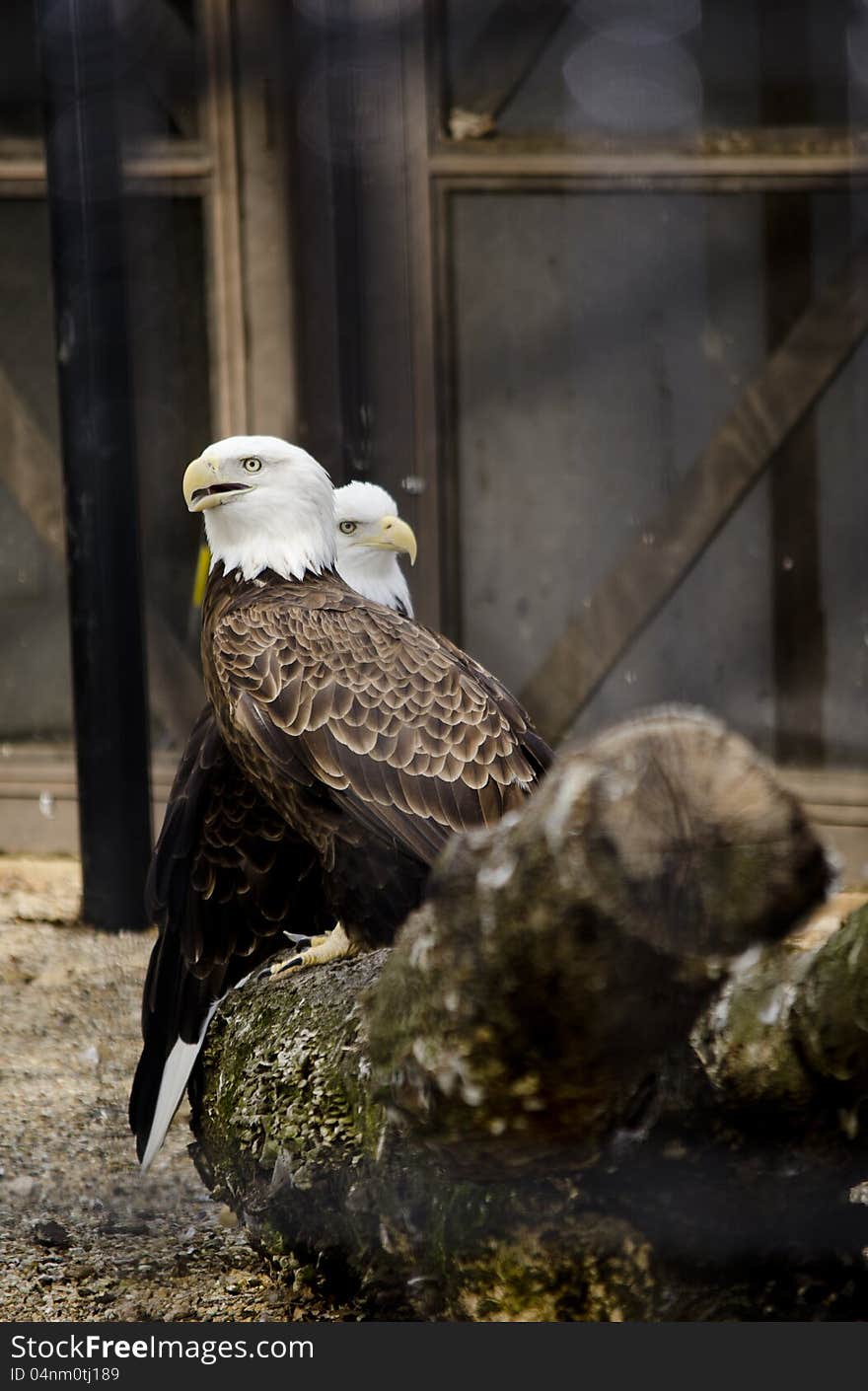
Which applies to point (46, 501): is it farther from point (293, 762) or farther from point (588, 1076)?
point (588, 1076)

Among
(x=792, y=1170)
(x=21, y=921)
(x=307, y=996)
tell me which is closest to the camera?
(x=792, y=1170)

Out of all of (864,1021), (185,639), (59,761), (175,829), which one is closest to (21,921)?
(59,761)

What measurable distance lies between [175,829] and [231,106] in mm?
Answer: 856

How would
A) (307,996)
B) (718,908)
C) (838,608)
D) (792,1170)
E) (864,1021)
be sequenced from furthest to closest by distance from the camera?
(838,608) → (307,996) → (792,1170) → (864,1021) → (718,908)

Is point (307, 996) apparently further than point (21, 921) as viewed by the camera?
No

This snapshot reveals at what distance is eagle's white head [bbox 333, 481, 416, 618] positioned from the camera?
4.14ft

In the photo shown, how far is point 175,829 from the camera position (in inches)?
44.3

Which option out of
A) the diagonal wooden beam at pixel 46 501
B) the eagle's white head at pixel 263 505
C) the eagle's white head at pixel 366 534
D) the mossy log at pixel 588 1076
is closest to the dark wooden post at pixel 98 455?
the diagonal wooden beam at pixel 46 501

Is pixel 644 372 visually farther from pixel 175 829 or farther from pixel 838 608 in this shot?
pixel 175 829

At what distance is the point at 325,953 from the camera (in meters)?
1.08

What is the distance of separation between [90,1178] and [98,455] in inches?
28.4

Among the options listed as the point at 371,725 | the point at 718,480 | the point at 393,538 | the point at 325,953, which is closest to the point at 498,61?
the point at 718,480

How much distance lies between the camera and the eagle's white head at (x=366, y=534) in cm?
126

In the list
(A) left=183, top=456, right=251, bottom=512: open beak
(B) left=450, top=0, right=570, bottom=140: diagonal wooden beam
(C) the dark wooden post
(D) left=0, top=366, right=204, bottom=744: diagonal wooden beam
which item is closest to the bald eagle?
(A) left=183, top=456, right=251, bottom=512: open beak
